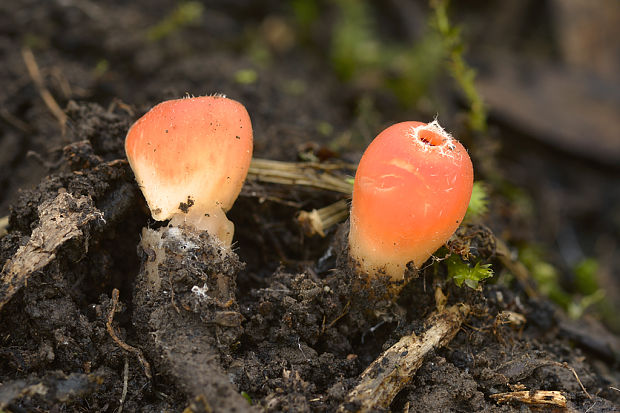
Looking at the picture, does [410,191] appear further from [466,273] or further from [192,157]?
[192,157]

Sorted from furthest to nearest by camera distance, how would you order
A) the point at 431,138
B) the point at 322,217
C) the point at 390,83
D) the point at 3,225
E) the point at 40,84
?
1. the point at 390,83
2. the point at 40,84
3. the point at 322,217
4. the point at 3,225
5. the point at 431,138

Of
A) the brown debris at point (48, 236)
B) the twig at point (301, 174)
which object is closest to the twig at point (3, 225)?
the brown debris at point (48, 236)

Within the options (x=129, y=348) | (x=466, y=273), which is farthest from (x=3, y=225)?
(x=466, y=273)

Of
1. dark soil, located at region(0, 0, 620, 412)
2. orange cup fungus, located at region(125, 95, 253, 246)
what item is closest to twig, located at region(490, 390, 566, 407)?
dark soil, located at region(0, 0, 620, 412)

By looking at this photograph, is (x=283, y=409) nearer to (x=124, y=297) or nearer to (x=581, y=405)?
(x=124, y=297)

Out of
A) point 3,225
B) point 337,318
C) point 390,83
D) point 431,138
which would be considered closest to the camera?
point 431,138

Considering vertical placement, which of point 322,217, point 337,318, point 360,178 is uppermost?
point 360,178

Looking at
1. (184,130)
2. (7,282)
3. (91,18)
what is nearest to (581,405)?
(184,130)
